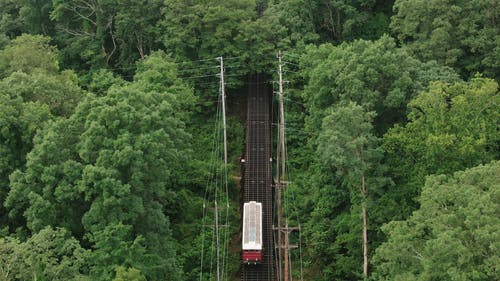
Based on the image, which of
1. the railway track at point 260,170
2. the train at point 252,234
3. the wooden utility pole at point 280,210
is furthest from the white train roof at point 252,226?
the railway track at point 260,170

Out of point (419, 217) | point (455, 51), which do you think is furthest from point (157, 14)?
point (419, 217)

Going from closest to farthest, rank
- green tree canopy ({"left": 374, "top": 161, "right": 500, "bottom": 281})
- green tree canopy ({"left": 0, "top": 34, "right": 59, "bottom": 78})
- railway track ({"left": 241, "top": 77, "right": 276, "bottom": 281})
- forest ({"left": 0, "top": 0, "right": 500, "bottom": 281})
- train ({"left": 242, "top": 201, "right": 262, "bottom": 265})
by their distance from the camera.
Result: green tree canopy ({"left": 374, "top": 161, "right": 500, "bottom": 281}), forest ({"left": 0, "top": 0, "right": 500, "bottom": 281}), train ({"left": 242, "top": 201, "right": 262, "bottom": 265}), railway track ({"left": 241, "top": 77, "right": 276, "bottom": 281}), green tree canopy ({"left": 0, "top": 34, "right": 59, "bottom": 78})

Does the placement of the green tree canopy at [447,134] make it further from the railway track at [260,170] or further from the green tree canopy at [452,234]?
the railway track at [260,170]

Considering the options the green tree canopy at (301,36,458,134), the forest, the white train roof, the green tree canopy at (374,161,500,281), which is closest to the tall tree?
the forest

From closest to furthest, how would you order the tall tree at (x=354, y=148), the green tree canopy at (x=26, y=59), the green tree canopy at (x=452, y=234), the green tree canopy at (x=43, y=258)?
1. the green tree canopy at (x=452, y=234)
2. the green tree canopy at (x=43, y=258)
3. the tall tree at (x=354, y=148)
4. the green tree canopy at (x=26, y=59)

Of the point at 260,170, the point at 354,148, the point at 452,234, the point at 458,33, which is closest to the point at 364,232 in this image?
the point at 354,148

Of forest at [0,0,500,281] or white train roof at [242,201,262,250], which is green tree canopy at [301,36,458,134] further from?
white train roof at [242,201,262,250]

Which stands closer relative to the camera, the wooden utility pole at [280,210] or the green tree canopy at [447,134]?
the green tree canopy at [447,134]
